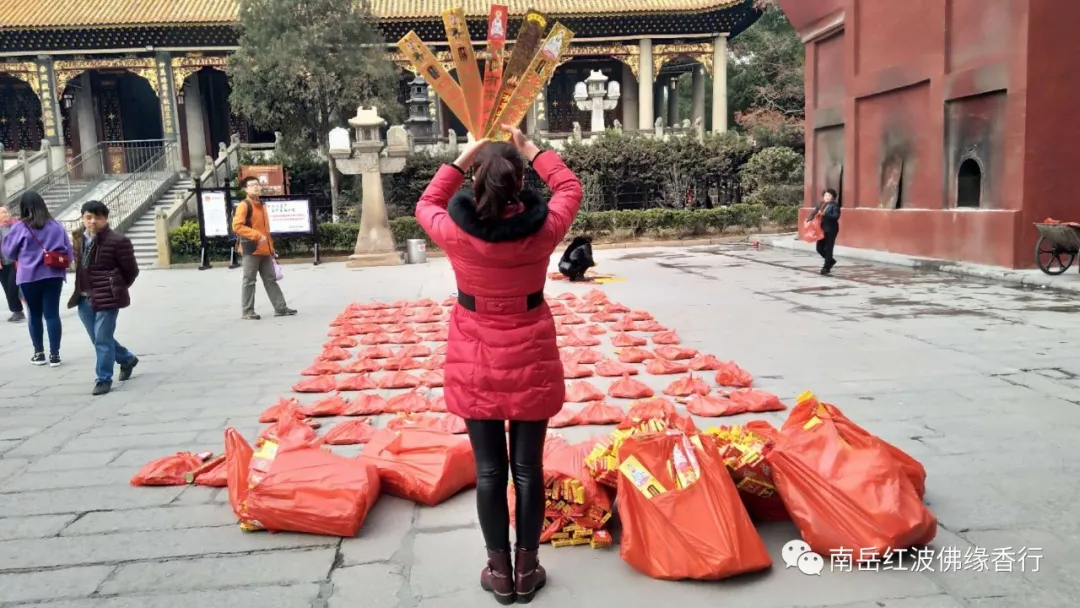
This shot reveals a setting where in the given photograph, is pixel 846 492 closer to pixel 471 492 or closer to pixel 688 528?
pixel 688 528

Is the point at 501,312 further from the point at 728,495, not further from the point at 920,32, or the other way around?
the point at 920,32

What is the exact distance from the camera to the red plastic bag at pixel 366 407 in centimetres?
520

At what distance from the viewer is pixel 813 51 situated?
57.2ft

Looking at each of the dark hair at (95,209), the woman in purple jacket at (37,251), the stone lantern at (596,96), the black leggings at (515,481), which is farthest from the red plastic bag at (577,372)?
the stone lantern at (596,96)

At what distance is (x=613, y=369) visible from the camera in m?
6.15

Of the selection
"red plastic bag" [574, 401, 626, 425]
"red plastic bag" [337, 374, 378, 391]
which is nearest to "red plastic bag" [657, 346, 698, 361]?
"red plastic bag" [574, 401, 626, 425]

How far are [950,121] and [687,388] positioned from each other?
9728mm

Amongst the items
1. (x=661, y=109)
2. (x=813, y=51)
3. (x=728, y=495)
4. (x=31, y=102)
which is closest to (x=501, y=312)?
(x=728, y=495)

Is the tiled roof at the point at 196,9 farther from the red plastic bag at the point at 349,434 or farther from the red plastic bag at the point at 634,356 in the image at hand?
the red plastic bag at the point at 349,434

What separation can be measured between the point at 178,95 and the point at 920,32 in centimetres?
2283

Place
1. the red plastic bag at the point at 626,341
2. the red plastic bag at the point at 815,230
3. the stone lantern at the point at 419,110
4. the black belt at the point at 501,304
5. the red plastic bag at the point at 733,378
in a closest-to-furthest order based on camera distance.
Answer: the black belt at the point at 501,304 < the red plastic bag at the point at 733,378 < the red plastic bag at the point at 626,341 < the red plastic bag at the point at 815,230 < the stone lantern at the point at 419,110

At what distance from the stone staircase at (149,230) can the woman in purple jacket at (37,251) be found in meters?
12.3

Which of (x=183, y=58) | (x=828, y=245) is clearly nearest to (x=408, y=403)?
(x=828, y=245)

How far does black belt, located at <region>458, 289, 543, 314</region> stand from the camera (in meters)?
2.66
